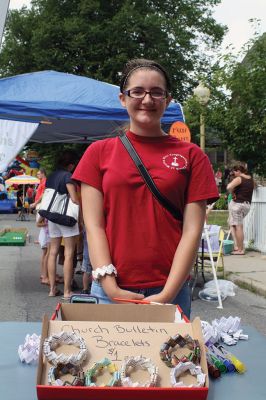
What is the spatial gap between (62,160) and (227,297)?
9.90 feet

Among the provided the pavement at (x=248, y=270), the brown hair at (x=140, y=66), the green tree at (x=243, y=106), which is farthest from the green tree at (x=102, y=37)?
the brown hair at (x=140, y=66)

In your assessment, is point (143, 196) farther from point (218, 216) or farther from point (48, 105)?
point (218, 216)

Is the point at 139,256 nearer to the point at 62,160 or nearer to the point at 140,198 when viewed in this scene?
the point at 140,198

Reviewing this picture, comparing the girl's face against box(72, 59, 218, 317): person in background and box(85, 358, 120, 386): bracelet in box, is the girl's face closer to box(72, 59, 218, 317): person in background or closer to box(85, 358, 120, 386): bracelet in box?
box(72, 59, 218, 317): person in background

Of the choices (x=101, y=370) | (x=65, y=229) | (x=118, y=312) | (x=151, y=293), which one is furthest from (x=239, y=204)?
(x=101, y=370)

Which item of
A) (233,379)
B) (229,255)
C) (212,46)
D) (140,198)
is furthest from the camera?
(212,46)

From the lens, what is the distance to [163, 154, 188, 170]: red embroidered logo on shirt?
7.55 ft

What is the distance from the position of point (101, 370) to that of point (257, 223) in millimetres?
12344

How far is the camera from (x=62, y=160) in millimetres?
7789

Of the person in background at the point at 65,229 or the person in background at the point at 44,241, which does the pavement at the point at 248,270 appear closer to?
the person in background at the point at 65,229

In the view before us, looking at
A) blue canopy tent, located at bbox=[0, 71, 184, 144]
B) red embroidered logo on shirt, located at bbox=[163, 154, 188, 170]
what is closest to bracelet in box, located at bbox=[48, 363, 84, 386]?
red embroidered logo on shirt, located at bbox=[163, 154, 188, 170]

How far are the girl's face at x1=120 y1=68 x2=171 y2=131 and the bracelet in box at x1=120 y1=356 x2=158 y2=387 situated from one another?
98 centimetres

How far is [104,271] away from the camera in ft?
7.42

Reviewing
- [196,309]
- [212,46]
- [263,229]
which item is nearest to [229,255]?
[263,229]
